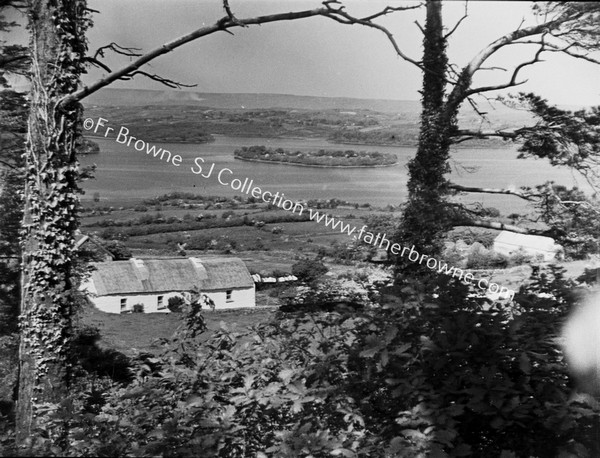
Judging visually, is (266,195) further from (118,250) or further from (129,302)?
(129,302)

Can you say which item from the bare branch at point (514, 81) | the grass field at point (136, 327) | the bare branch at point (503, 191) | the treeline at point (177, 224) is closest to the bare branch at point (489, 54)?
the bare branch at point (514, 81)

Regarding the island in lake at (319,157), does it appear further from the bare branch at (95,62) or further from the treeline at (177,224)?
the bare branch at (95,62)

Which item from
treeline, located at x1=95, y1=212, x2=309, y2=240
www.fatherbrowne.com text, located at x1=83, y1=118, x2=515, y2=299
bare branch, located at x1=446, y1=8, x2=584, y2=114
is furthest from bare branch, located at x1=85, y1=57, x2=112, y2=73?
bare branch, located at x1=446, y1=8, x2=584, y2=114

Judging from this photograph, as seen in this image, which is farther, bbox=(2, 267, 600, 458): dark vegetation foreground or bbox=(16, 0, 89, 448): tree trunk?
bbox=(16, 0, 89, 448): tree trunk

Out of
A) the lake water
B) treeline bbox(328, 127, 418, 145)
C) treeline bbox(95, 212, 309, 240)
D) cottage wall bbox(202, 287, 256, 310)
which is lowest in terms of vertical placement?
cottage wall bbox(202, 287, 256, 310)

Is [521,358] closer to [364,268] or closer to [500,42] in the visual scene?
[364,268]

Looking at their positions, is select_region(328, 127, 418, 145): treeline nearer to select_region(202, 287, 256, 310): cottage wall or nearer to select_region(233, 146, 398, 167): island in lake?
select_region(233, 146, 398, 167): island in lake
